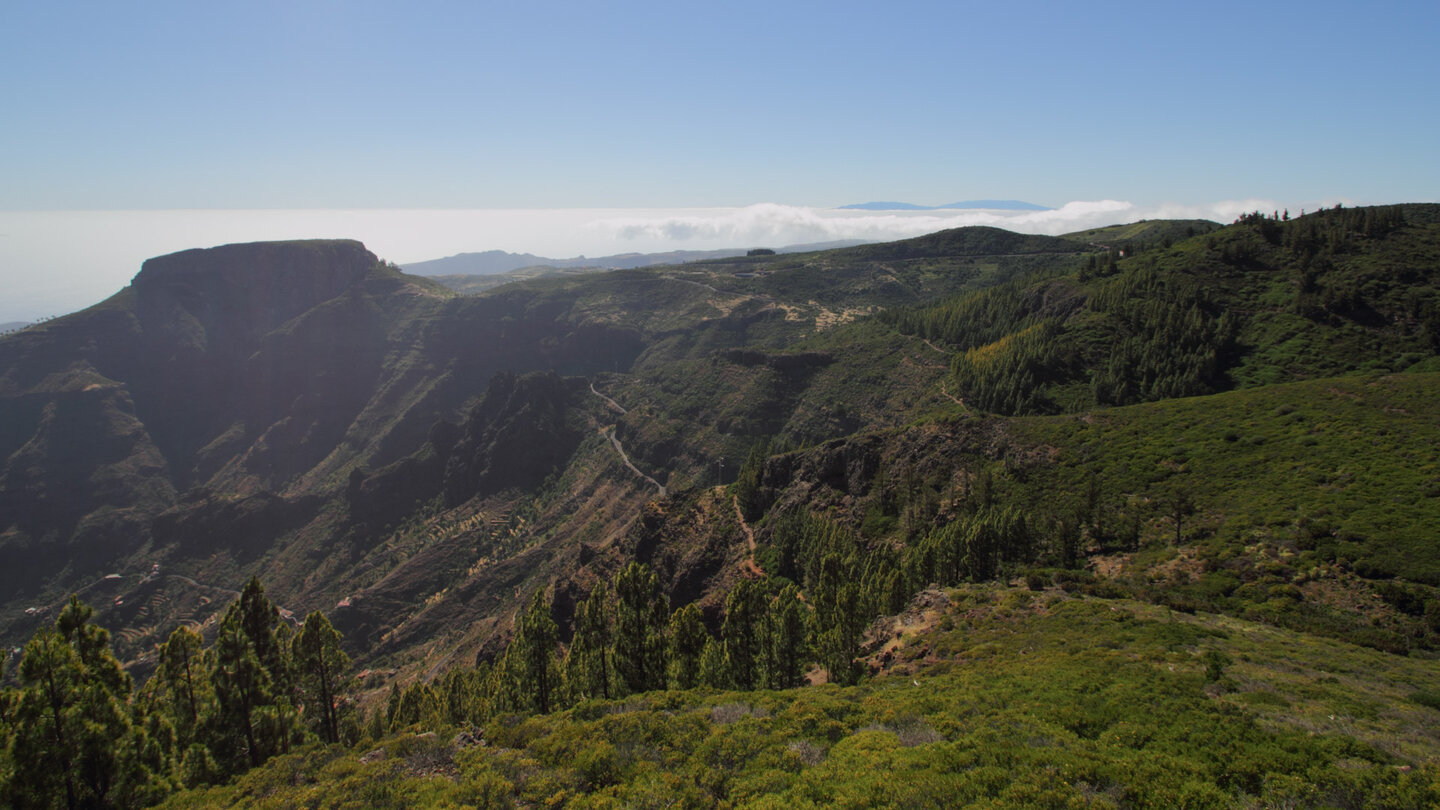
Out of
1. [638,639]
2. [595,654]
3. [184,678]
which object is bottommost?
[595,654]

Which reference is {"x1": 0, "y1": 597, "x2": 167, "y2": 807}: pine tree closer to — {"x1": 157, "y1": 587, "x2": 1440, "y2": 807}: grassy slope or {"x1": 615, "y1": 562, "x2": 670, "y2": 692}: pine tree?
{"x1": 157, "y1": 587, "x2": 1440, "y2": 807}: grassy slope

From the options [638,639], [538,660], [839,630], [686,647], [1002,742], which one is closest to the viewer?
[1002,742]

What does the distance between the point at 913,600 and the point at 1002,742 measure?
28994 millimetres

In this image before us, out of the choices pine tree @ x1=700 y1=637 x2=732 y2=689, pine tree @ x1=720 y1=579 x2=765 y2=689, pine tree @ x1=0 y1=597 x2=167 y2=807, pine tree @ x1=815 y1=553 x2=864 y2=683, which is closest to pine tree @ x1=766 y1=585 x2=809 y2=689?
pine tree @ x1=720 y1=579 x2=765 y2=689

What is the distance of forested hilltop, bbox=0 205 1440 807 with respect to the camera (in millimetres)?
21609

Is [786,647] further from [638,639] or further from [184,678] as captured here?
[184,678]

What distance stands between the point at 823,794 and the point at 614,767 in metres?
9.15

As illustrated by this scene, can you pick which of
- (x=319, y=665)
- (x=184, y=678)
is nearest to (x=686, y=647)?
(x=319, y=665)

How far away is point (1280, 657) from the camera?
28141 millimetres

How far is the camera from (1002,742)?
20250mm

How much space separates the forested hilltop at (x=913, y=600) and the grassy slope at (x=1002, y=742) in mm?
190

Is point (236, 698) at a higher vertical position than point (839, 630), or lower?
higher

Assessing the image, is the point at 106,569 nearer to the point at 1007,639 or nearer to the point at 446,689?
the point at 446,689

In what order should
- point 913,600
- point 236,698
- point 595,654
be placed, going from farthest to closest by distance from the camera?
point 913,600 < point 595,654 < point 236,698
